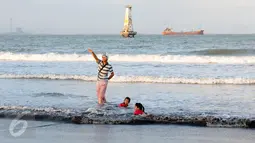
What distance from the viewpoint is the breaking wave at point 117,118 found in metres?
8.84

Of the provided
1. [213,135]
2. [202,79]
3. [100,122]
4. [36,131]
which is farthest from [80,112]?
[202,79]

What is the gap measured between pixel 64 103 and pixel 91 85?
4396mm

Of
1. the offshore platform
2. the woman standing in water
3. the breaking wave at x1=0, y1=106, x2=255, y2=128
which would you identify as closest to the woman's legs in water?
the woman standing in water

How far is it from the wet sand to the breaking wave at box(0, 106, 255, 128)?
0.32 meters

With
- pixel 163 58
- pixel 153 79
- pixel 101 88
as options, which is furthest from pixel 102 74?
pixel 163 58

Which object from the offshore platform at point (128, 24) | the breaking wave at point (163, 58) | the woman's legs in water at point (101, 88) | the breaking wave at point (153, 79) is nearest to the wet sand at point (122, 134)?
the woman's legs in water at point (101, 88)

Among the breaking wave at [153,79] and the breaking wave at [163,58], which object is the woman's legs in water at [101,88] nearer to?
the breaking wave at [153,79]

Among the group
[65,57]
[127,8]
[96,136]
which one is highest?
[127,8]

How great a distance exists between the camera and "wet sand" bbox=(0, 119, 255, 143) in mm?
7504

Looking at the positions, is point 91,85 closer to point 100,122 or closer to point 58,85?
point 58,85

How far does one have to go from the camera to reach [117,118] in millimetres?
9359

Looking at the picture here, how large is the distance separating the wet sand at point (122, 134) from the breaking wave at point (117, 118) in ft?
1.06

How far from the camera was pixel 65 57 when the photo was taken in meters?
33.3

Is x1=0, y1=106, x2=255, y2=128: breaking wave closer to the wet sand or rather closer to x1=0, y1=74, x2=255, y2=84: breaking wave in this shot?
the wet sand
